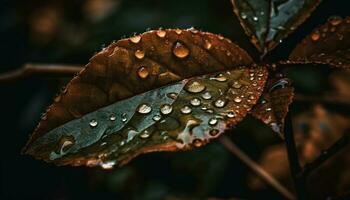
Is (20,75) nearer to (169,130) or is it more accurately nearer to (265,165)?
(169,130)

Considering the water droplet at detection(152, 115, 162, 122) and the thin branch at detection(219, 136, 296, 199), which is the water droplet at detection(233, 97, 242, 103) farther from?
the thin branch at detection(219, 136, 296, 199)

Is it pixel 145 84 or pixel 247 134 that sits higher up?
pixel 145 84

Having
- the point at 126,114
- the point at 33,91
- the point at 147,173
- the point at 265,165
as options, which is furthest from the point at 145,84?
the point at 33,91

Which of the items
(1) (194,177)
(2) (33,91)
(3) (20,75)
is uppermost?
(3) (20,75)

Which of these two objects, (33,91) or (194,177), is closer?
(194,177)

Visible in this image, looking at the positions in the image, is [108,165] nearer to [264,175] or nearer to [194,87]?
[194,87]

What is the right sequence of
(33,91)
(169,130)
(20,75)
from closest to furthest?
(169,130) < (20,75) < (33,91)

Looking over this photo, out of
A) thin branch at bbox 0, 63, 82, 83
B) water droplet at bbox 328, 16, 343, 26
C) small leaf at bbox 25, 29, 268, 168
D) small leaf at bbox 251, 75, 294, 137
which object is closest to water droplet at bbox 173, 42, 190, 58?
small leaf at bbox 25, 29, 268, 168

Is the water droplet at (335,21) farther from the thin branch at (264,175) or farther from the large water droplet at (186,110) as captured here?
the thin branch at (264,175)
